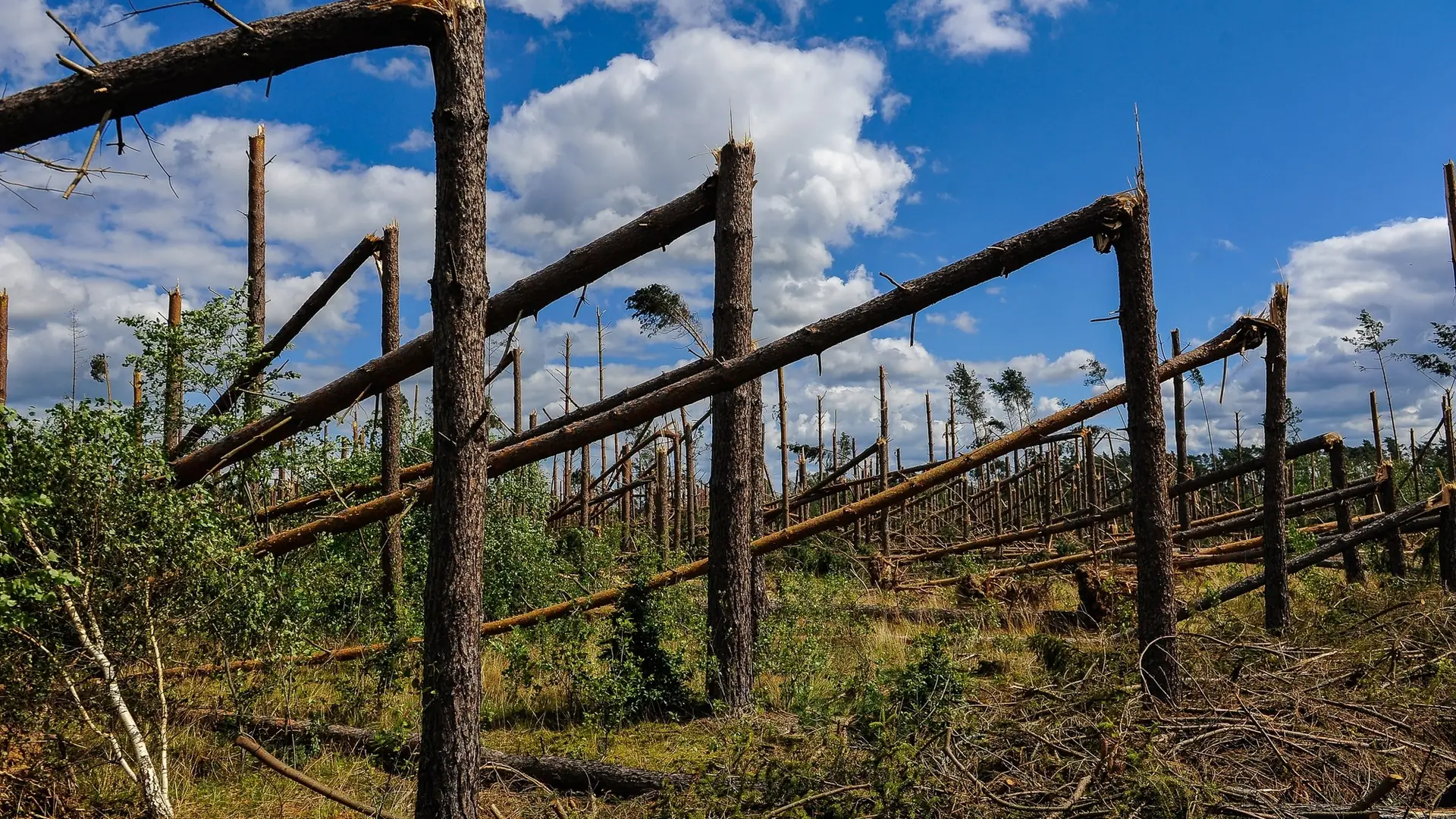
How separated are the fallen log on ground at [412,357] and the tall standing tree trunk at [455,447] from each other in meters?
1.62

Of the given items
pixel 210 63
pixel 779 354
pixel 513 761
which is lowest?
pixel 513 761

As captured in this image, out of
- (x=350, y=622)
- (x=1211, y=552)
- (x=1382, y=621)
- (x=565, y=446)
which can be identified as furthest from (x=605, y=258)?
(x=1211, y=552)

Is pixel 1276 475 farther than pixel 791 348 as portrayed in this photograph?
Yes

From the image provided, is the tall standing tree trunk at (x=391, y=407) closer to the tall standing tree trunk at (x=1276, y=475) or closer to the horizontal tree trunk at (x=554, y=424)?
the horizontal tree trunk at (x=554, y=424)

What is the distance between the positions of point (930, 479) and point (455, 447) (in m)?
4.46

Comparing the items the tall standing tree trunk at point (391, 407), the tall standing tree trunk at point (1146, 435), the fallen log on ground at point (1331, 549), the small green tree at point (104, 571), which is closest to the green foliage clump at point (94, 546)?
the small green tree at point (104, 571)

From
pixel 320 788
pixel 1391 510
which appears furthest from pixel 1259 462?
pixel 320 788

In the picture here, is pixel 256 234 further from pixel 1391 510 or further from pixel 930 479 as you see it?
pixel 1391 510

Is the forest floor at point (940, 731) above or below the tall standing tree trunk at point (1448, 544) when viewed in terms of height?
below

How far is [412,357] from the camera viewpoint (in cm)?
661

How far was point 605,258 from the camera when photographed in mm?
6773

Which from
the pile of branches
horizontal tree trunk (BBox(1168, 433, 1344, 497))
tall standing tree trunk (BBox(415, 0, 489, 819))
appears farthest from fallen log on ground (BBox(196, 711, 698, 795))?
horizontal tree trunk (BBox(1168, 433, 1344, 497))

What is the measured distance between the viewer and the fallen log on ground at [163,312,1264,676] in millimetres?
7875

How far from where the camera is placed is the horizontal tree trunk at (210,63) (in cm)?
436
